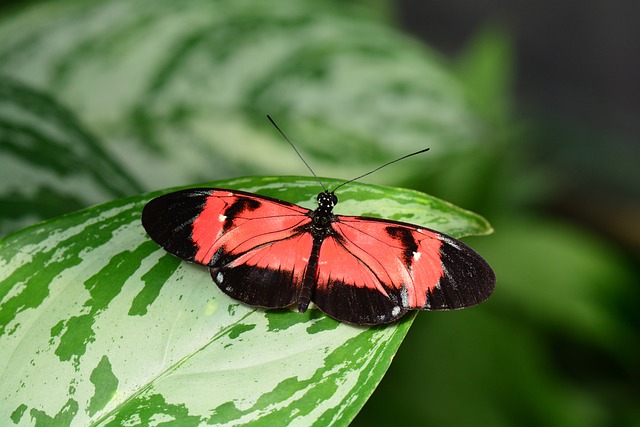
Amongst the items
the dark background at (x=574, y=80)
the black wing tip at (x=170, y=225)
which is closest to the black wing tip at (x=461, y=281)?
the black wing tip at (x=170, y=225)

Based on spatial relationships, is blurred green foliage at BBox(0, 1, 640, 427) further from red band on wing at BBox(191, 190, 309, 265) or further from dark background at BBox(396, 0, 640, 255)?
red band on wing at BBox(191, 190, 309, 265)

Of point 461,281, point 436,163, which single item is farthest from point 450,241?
point 436,163

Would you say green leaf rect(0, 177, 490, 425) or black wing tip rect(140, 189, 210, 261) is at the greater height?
black wing tip rect(140, 189, 210, 261)

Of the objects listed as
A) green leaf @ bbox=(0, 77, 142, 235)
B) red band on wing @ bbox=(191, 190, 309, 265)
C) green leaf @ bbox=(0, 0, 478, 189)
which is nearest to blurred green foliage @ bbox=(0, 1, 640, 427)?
green leaf @ bbox=(0, 0, 478, 189)

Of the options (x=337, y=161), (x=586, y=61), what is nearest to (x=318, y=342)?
(x=337, y=161)

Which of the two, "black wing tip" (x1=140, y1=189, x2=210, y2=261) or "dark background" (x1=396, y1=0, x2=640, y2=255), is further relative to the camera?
"dark background" (x1=396, y1=0, x2=640, y2=255)

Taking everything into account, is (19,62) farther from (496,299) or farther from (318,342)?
(496,299)
